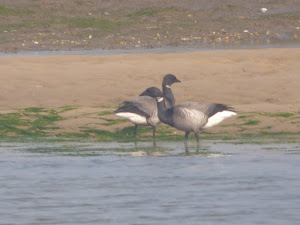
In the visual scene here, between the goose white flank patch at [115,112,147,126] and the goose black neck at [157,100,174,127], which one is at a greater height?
the goose black neck at [157,100,174,127]

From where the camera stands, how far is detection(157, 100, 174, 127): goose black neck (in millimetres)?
14195

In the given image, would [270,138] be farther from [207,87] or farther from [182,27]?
[182,27]

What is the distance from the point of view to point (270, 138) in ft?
49.8

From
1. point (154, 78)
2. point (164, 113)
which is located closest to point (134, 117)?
point (164, 113)

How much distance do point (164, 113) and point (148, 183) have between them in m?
3.33

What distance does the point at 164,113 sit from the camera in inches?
564

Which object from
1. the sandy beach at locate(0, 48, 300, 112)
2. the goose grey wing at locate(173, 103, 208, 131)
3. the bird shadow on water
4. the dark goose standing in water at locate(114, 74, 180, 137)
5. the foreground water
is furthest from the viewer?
the sandy beach at locate(0, 48, 300, 112)

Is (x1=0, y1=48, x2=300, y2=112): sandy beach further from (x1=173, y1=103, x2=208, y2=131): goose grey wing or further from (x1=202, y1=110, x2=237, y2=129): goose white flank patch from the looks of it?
(x1=173, y1=103, x2=208, y2=131): goose grey wing

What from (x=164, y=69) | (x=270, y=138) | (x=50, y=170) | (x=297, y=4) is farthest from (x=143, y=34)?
(x=50, y=170)

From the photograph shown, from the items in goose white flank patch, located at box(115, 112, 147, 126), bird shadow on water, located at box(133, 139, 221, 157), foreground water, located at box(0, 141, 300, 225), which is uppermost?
goose white flank patch, located at box(115, 112, 147, 126)

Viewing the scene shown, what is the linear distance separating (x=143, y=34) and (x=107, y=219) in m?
32.3

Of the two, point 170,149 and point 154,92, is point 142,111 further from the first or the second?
point 170,149

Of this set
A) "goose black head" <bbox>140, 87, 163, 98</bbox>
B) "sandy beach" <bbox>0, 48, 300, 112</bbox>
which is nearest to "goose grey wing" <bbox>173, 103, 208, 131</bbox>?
"goose black head" <bbox>140, 87, 163, 98</bbox>

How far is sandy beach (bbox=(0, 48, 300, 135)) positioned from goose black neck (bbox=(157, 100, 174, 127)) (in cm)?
288
